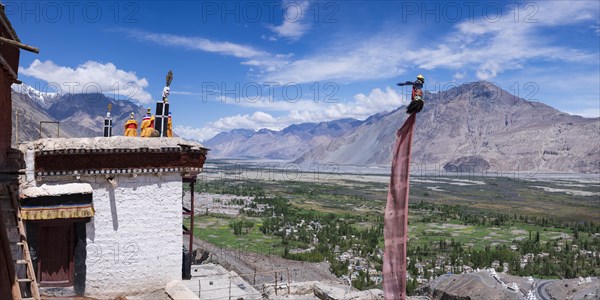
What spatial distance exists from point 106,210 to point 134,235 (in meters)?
0.90

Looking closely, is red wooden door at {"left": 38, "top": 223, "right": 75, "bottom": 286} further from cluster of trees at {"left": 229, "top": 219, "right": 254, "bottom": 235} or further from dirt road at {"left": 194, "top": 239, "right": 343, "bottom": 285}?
cluster of trees at {"left": 229, "top": 219, "right": 254, "bottom": 235}

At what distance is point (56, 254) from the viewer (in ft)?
36.4

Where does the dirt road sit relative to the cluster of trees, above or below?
below

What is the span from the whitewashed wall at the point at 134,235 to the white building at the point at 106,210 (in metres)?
0.02

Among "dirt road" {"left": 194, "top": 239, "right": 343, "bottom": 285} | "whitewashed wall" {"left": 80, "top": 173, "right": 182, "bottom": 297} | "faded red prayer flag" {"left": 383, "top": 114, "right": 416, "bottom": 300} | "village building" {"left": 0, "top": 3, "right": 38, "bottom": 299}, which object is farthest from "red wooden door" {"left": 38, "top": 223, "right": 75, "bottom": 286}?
"dirt road" {"left": 194, "top": 239, "right": 343, "bottom": 285}

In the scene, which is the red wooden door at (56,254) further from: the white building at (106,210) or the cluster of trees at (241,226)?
the cluster of trees at (241,226)

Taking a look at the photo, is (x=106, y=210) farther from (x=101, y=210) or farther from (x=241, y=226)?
(x=241, y=226)

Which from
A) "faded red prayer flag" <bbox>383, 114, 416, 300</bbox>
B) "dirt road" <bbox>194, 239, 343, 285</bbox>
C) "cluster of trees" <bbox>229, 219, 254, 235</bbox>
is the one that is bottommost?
"dirt road" <bbox>194, 239, 343, 285</bbox>

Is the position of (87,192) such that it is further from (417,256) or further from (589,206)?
(589,206)

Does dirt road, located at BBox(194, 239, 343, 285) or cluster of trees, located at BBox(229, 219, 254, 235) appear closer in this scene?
dirt road, located at BBox(194, 239, 343, 285)

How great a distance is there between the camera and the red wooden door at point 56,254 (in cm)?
1100

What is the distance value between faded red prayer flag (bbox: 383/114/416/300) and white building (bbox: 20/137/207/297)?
6.39 meters

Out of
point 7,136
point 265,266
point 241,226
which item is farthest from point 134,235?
point 241,226

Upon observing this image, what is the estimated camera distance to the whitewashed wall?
11367 millimetres
